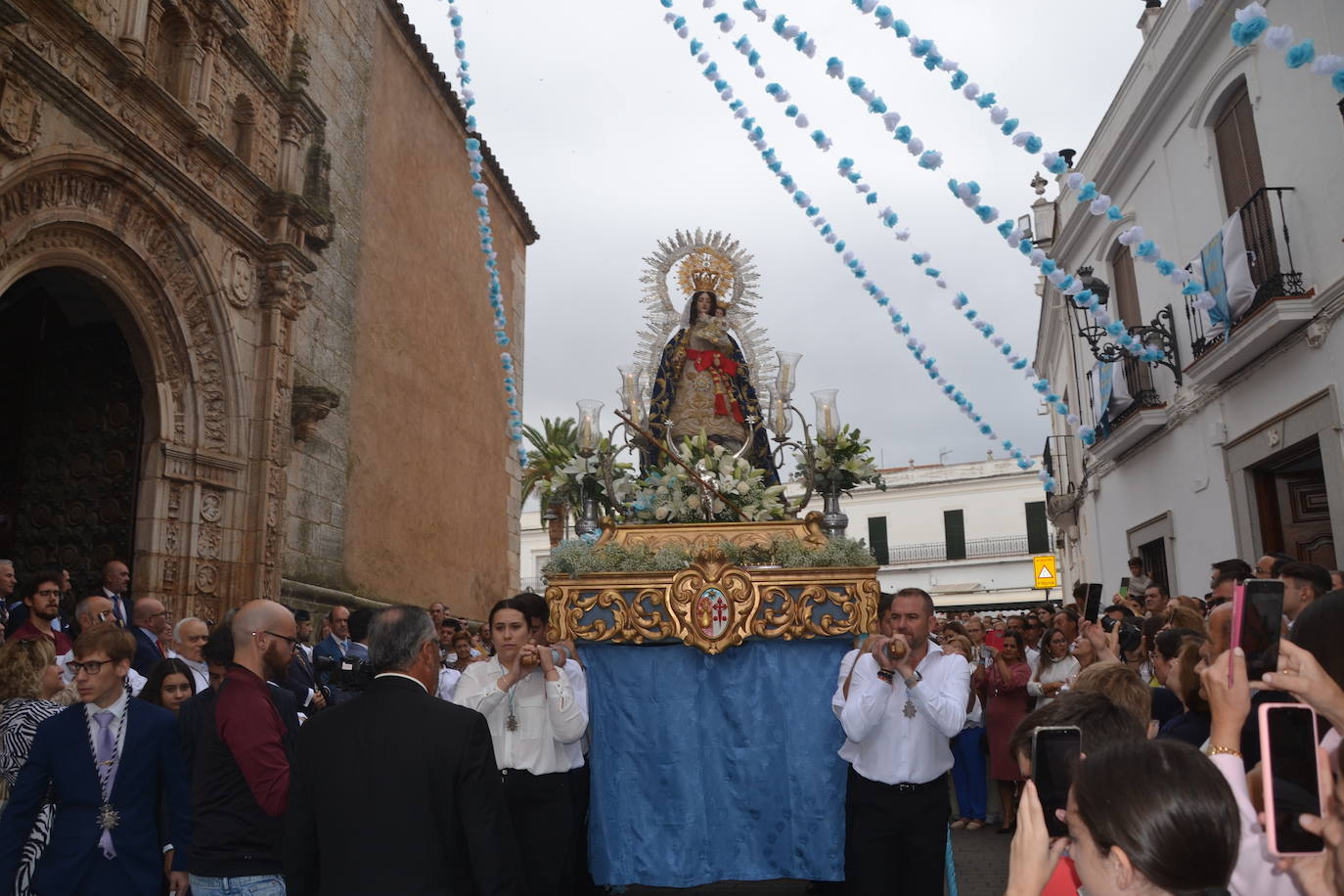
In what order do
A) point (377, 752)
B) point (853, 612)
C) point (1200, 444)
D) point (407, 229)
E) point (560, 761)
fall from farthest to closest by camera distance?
point (407, 229) < point (1200, 444) < point (853, 612) < point (560, 761) < point (377, 752)

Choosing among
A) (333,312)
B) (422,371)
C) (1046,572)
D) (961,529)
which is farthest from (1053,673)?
(961,529)

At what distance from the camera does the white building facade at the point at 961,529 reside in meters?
33.2

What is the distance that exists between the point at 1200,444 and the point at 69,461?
11.0 metres

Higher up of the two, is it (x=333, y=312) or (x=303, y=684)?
(x=333, y=312)

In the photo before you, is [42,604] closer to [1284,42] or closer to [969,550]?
[1284,42]

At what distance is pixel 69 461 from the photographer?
29.4 feet

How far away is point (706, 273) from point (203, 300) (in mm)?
4534

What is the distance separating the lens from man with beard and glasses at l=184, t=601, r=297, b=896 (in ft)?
10.7

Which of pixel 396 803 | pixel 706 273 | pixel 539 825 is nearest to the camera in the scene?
pixel 396 803

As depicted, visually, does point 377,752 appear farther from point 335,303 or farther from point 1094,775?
point 335,303

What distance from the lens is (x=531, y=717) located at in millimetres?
4629

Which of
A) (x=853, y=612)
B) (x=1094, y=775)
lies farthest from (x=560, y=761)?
(x=1094, y=775)

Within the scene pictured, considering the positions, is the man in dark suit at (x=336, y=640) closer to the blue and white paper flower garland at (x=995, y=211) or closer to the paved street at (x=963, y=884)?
the paved street at (x=963, y=884)

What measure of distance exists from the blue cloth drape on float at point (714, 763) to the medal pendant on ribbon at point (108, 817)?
217 cm
